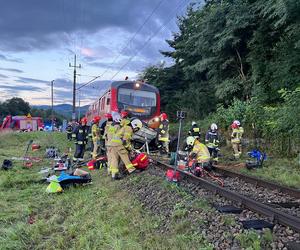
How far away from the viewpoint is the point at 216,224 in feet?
17.2

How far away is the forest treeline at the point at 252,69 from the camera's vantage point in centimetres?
1399

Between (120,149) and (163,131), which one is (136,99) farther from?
(120,149)

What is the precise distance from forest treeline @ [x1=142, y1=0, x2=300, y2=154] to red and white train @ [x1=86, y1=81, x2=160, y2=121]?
3.91 metres

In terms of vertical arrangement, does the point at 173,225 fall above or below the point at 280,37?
below

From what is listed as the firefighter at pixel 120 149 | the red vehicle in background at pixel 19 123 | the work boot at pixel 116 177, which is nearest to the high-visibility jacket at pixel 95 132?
the firefighter at pixel 120 149

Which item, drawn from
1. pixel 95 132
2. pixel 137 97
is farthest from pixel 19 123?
pixel 95 132

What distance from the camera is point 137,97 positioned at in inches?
663

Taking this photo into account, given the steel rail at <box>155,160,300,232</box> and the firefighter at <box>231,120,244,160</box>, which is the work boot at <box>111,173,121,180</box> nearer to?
the steel rail at <box>155,160,300,232</box>

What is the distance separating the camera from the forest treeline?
14.0 metres

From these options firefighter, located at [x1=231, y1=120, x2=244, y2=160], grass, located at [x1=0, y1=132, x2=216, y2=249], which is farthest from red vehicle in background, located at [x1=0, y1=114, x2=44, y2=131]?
grass, located at [x1=0, y1=132, x2=216, y2=249]

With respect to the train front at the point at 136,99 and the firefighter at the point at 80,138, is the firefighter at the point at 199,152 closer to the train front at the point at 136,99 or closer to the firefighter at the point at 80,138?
the firefighter at the point at 80,138

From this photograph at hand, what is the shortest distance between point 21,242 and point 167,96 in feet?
87.0

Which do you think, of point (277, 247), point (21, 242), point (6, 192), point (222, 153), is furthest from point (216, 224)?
point (222, 153)

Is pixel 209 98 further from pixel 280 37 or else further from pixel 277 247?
pixel 277 247
